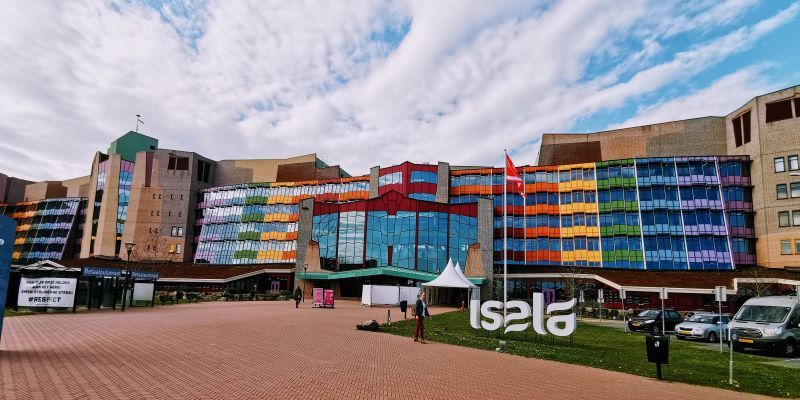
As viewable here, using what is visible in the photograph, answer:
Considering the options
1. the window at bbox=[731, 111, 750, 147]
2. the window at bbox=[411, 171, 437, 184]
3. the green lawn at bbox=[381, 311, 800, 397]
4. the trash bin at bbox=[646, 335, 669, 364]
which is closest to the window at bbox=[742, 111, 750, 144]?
the window at bbox=[731, 111, 750, 147]

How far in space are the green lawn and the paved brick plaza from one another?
119 centimetres

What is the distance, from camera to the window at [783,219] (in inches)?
2109

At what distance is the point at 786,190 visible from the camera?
54062 mm

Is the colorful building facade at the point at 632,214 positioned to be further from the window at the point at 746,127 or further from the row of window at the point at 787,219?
the row of window at the point at 787,219

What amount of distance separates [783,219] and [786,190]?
3.20 m

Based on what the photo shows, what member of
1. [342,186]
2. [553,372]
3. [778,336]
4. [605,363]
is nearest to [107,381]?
[553,372]

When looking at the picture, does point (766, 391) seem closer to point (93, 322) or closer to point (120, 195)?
point (93, 322)

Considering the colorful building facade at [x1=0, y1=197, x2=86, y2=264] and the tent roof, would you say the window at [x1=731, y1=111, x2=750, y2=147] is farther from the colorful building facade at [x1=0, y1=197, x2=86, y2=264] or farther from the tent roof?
the colorful building facade at [x1=0, y1=197, x2=86, y2=264]

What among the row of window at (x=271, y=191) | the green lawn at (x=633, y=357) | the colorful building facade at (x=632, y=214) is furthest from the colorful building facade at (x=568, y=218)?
the green lawn at (x=633, y=357)

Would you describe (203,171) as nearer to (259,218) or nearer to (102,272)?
(259,218)

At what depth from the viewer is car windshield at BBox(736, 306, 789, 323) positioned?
67.7 feet

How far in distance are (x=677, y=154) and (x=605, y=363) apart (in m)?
58.5

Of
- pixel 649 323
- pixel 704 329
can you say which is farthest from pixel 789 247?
pixel 704 329

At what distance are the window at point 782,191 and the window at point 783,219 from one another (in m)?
1.65
